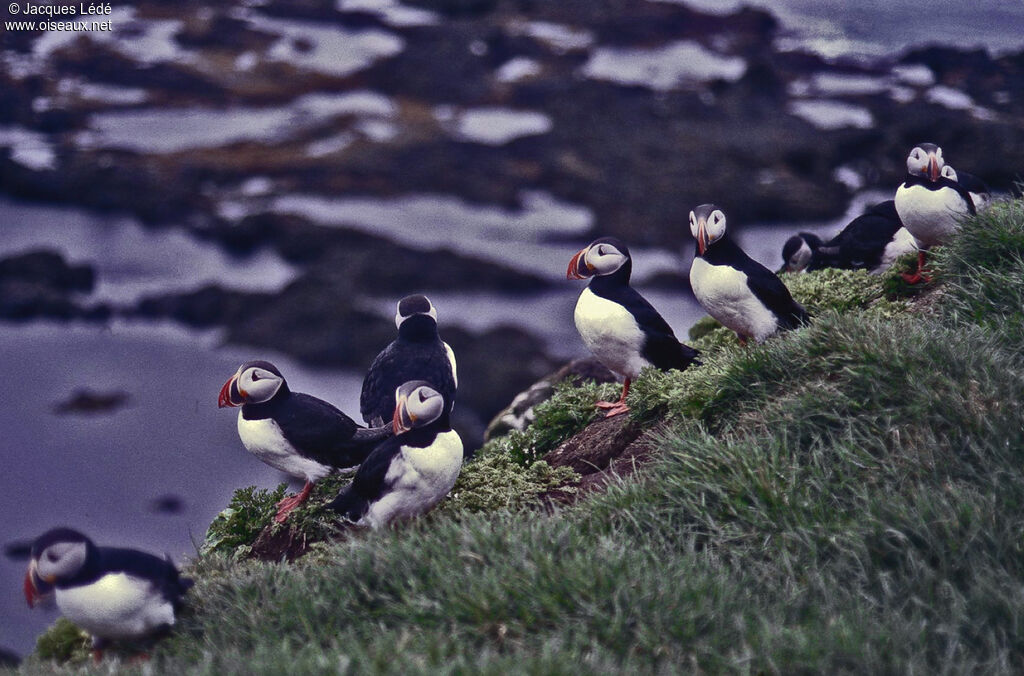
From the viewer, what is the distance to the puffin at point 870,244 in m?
7.24

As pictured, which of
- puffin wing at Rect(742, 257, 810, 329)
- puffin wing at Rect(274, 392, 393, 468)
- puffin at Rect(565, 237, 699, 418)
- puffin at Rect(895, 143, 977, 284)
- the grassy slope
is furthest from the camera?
puffin at Rect(895, 143, 977, 284)

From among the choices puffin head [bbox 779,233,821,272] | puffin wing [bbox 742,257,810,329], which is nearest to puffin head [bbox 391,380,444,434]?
puffin wing [bbox 742,257,810,329]

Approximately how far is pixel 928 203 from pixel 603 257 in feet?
8.50

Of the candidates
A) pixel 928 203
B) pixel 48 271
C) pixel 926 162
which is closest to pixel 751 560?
pixel 928 203

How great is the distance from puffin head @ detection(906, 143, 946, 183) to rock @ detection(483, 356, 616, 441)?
3.18 meters

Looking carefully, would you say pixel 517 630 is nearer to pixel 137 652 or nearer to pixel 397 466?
pixel 397 466

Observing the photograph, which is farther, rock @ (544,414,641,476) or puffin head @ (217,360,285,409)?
rock @ (544,414,641,476)

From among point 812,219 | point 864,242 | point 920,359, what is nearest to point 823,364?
point 920,359

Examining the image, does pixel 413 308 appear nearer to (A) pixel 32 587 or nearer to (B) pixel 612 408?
(B) pixel 612 408

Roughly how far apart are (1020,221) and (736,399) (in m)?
2.63

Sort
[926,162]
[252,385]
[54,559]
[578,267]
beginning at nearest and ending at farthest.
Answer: [54,559] < [252,385] < [578,267] < [926,162]

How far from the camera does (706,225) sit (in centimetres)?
579

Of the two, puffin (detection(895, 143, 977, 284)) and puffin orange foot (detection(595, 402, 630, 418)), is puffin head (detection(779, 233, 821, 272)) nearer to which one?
puffin (detection(895, 143, 977, 284))

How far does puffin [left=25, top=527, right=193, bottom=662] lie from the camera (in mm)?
3701
